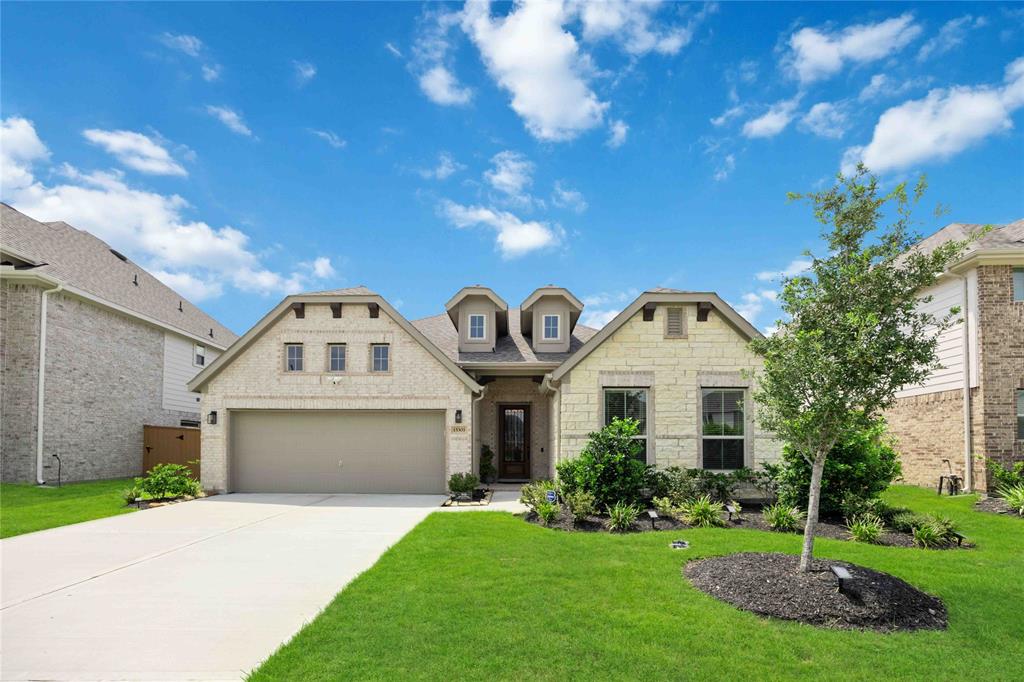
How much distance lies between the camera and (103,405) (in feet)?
63.2

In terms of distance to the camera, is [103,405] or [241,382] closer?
[241,382]

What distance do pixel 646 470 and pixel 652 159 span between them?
7.23m

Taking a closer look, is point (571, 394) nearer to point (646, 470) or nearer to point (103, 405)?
point (646, 470)

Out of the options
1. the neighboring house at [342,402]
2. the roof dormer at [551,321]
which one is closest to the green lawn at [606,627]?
the neighboring house at [342,402]

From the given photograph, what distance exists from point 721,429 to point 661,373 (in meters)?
1.87

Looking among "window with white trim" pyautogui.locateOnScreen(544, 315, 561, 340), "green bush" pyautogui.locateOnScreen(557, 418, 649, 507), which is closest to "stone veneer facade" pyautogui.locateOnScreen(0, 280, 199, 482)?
"window with white trim" pyautogui.locateOnScreen(544, 315, 561, 340)

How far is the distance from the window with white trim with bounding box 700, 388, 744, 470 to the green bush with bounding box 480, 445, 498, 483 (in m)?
7.04

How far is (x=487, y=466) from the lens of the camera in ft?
59.6

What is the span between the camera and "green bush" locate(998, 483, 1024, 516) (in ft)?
39.5

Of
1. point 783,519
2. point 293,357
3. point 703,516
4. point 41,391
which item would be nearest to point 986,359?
point 783,519

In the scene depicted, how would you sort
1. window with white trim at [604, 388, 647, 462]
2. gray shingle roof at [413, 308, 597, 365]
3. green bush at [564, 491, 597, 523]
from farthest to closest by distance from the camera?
gray shingle roof at [413, 308, 597, 365] < window with white trim at [604, 388, 647, 462] < green bush at [564, 491, 597, 523]

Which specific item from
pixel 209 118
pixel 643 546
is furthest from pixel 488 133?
pixel 643 546

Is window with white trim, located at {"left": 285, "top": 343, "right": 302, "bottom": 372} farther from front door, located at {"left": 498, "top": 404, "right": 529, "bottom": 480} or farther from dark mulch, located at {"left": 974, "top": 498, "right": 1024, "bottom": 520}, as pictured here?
dark mulch, located at {"left": 974, "top": 498, "right": 1024, "bottom": 520}

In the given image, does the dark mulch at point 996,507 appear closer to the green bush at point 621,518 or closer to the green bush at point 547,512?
the green bush at point 621,518
